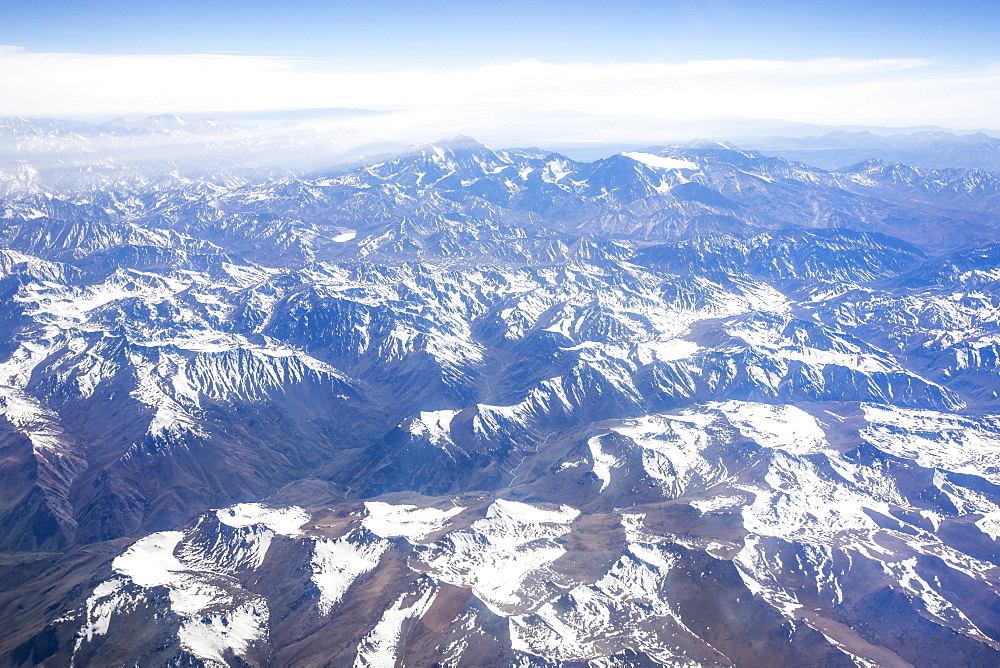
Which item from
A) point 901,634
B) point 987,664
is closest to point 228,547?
point 901,634

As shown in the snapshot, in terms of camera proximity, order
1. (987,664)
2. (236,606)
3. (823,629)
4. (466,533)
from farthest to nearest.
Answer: (466,533)
(236,606)
(823,629)
(987,664)

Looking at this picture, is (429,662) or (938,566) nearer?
(429,662)

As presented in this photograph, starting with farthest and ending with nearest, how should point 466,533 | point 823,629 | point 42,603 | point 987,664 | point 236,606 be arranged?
point 466,533 < point 42,603 < point 236,606 < point 823,629 < point 987,664

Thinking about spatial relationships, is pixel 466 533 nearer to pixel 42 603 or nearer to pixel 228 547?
pixel 228 547

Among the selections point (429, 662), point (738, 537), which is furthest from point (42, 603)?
point (738, 537)

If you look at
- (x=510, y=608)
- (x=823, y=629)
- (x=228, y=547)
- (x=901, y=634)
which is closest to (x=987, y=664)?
(x=901, y=634)

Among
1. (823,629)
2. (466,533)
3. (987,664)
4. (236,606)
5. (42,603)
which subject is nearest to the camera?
(987,664)

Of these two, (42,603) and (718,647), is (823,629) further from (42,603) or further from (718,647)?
(42,603)

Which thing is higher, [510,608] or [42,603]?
[510,608]

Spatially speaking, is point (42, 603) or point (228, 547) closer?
point (42, 603)
